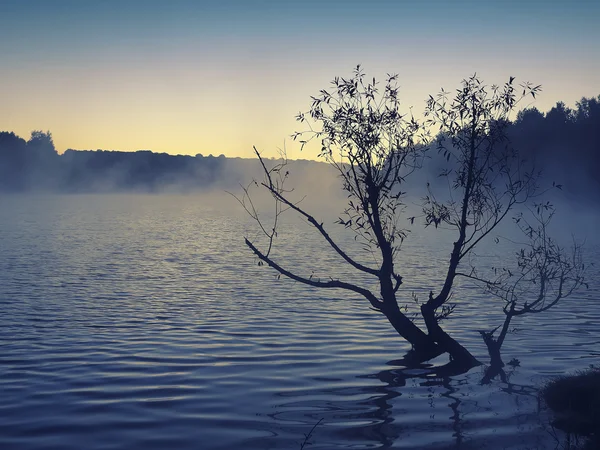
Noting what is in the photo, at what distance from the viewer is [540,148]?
155 meters

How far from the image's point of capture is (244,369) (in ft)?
72.0

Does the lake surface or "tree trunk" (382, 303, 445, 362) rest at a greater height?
"tree trunk" (382, 303, 445, 362)

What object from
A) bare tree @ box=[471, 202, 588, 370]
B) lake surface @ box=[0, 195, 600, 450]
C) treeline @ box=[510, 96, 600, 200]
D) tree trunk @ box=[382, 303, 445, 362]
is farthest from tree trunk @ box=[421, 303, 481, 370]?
treeline @ box=[510, 96, 600, 200]

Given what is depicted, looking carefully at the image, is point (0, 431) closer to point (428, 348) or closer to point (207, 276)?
point (428, 348)

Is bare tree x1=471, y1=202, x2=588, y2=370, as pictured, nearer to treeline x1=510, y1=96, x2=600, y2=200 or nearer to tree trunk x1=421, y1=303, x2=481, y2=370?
tree trunk x1=421, y1=303, x2=481, y2=370

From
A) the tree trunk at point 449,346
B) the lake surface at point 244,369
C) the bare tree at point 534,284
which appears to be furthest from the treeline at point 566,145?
the tree trunk at point 449,346

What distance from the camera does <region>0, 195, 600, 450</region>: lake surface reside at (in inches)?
631

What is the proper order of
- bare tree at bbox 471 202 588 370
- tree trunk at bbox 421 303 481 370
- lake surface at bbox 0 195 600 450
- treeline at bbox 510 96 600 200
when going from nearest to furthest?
1. lake surface at bbox 0 195 600 450
2. bare tree at bbox 471 202 588 370
3. tree trunk at bbox 421 303 481 370
4. treeline at bbox 510 96 600 200

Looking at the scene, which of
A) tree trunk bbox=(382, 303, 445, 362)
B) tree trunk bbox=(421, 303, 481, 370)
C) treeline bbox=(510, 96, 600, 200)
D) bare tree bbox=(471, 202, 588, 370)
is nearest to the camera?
bare tree bbox=(471, 202, 588, 370)

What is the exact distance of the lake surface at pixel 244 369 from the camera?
16.0 meters

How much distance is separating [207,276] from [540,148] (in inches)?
4948

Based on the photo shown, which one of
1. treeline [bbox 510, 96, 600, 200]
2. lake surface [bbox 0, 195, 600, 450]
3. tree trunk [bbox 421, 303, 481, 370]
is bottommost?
lake surface [bbox 0, 195, 600, 450]

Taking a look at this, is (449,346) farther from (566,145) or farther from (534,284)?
(566,145)

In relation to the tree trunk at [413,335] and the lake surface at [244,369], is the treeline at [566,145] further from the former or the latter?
the tree trunk at [413,335]
